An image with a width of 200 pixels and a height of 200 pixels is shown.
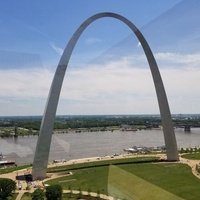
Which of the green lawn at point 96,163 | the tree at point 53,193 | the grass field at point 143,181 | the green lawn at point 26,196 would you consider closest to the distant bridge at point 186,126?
the green lawn at point 96,163

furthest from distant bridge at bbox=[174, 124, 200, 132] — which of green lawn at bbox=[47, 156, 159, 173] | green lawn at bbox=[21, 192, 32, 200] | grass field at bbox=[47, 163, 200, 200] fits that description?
green lawn at bbox=[21, 192, 32, 200]

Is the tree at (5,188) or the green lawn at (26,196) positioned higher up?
the tree at (5,188)

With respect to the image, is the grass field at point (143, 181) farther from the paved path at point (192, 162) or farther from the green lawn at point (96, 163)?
the green lawn at point (96, 163)

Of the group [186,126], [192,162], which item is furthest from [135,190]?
[186,126]

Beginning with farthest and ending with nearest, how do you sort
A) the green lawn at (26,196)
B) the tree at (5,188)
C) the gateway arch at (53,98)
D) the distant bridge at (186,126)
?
the distant bridge at (186,126) < the gateway arch at (53,98) < the green lawn at (26,196) < the tree at (5,188)

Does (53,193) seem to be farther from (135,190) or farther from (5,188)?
(135,190)

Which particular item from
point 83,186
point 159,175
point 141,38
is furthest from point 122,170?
point 141,38

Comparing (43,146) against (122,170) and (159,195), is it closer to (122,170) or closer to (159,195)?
(122,170)
